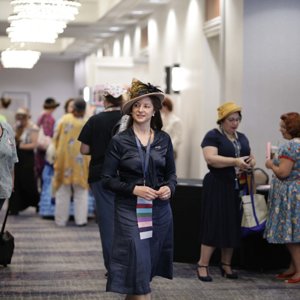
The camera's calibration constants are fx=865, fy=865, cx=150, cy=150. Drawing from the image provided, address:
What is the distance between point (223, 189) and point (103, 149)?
1.13m

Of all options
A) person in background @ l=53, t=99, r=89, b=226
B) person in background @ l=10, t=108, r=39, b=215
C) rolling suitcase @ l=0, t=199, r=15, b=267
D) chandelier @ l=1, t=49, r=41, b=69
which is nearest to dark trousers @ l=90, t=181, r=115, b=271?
rolling suitcase @ l=0, t=199, r=15, b=267

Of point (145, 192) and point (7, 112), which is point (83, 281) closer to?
point (145, 192)

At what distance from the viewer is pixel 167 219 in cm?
498

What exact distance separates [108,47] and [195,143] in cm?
916

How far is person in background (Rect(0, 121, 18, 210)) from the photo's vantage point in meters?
6.54

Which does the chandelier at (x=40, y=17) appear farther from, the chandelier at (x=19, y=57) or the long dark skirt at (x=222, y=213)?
the chandelier at (x=19, y=57)

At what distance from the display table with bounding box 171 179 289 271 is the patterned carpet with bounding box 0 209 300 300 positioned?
0.11 meters

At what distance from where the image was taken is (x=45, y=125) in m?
12.3

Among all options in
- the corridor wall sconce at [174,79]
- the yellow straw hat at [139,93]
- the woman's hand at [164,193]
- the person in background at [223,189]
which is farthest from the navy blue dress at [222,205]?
the corridor wall sconce at [174,79]

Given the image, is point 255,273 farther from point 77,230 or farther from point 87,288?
point 77,230

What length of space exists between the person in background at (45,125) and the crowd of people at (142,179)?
1.6 inches

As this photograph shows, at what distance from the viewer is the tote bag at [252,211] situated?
7090 millimetres

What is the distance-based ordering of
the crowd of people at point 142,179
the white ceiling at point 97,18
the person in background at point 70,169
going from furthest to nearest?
the white ceiling at point 97,18 → the person in background at point 70,169 → the crowd of people at point 142,179

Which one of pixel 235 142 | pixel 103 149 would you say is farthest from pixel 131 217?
pixel 235 142
